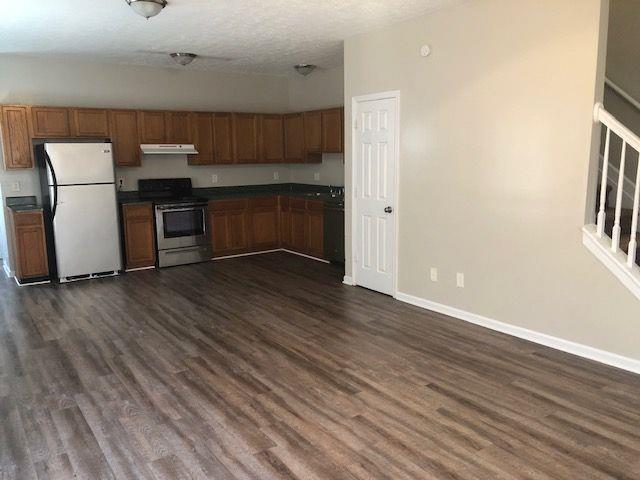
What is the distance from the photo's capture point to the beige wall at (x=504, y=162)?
11.7 ft

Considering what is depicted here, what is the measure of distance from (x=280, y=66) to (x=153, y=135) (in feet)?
6.63

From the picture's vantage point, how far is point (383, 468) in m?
2.44

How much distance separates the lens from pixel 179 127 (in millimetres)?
7164

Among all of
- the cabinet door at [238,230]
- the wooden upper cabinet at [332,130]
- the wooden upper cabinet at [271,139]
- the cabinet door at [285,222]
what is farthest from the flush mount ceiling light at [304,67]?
the cabinet door at [238,230]

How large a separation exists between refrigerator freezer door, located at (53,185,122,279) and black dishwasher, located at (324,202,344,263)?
272 cm

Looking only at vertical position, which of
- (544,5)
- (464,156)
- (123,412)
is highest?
(544,5)

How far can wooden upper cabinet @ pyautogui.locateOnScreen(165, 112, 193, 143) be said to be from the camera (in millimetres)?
7082

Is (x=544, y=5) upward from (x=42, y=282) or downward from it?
upward

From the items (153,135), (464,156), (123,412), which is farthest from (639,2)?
(153,135)

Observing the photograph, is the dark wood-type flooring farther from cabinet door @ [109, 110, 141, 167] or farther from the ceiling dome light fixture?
the ceiling dome light fixture

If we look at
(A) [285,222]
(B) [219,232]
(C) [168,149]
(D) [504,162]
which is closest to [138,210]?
(C) [168,149]

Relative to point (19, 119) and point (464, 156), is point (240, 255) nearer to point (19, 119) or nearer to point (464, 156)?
point (19, 119)

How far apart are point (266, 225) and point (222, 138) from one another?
1470mm

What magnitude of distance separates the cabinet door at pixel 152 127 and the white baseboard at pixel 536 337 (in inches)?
162
